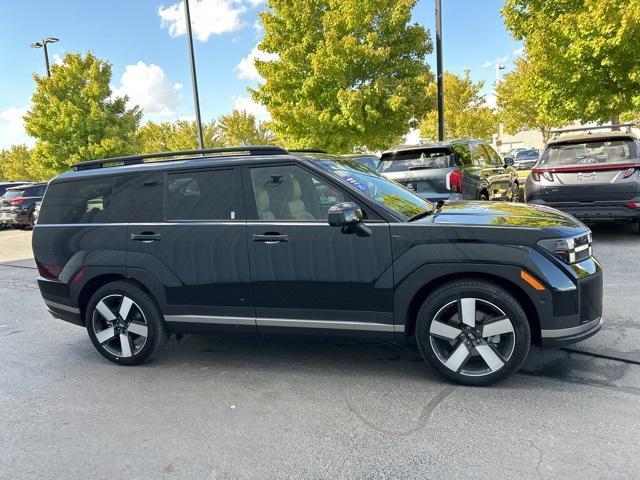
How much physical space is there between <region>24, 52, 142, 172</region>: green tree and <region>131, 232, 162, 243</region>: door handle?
2088 cm

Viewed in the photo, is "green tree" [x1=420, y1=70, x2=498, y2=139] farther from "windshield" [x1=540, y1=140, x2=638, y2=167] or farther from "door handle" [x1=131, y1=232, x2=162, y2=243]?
"door handle" [x1=131, y1=232, x2=162, y2=243]

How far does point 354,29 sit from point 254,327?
46.0 ft

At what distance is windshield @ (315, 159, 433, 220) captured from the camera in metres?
3.80

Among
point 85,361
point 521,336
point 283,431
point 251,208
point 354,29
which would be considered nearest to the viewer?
point 283,431

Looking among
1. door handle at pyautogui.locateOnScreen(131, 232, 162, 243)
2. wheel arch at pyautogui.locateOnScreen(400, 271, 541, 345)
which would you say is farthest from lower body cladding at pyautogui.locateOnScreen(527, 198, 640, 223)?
door handle at pyautogui.locateOnScreen(131, 232, 162, 243)

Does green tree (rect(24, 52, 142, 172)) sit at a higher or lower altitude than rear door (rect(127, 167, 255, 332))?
higher

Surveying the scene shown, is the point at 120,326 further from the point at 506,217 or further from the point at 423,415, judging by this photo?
the point at 506,217

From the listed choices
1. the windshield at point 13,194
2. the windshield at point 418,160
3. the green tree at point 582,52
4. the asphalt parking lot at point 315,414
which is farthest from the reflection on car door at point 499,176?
the windshield at point 13,194

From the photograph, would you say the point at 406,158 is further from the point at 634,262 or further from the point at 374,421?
the point at 374,421

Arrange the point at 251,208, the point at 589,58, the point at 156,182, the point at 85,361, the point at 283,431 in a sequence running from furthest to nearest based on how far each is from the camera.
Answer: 1. the point at 589,58
2. the point at 85,361
3. the point at 156,182
4. the point at 251,208
5. the point at 283,431

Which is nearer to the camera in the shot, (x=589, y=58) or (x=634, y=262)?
(x=634, y=262)

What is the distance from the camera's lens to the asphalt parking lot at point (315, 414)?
2.73 meters

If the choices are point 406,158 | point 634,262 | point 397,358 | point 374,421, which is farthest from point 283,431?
point 406,158

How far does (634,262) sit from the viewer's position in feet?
21.6
